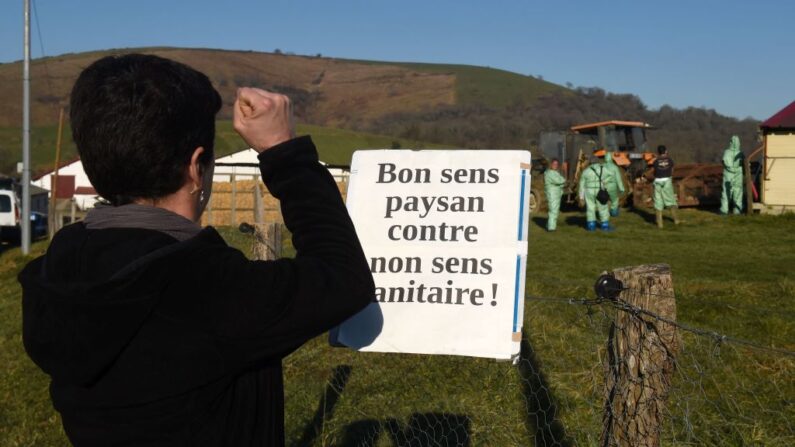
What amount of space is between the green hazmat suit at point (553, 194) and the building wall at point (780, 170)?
543 centimetres

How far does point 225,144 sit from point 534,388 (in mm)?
64396

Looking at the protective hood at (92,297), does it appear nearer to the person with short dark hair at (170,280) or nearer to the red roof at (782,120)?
the person with short dark hair at (170,280)

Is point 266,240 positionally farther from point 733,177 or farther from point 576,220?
point 733,177

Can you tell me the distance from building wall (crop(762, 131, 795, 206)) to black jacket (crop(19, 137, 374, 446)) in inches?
840

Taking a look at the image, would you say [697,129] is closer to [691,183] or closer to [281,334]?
[691,183]

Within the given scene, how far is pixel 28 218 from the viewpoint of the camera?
23.1m

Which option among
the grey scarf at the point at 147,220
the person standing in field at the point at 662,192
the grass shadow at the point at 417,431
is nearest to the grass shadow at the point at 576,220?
the person standing in field at the point at 662,192

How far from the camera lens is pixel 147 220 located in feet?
5.50

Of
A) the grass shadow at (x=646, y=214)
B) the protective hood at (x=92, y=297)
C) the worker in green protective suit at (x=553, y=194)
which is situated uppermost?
the protective hood at (x=92, y=297)

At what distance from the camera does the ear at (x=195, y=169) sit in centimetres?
171

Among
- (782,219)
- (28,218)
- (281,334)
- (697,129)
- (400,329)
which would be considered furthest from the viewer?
(697,129)

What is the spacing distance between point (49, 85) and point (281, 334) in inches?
4327

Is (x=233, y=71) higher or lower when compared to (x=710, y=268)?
higher

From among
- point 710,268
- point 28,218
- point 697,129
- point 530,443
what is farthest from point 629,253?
point 697,129
